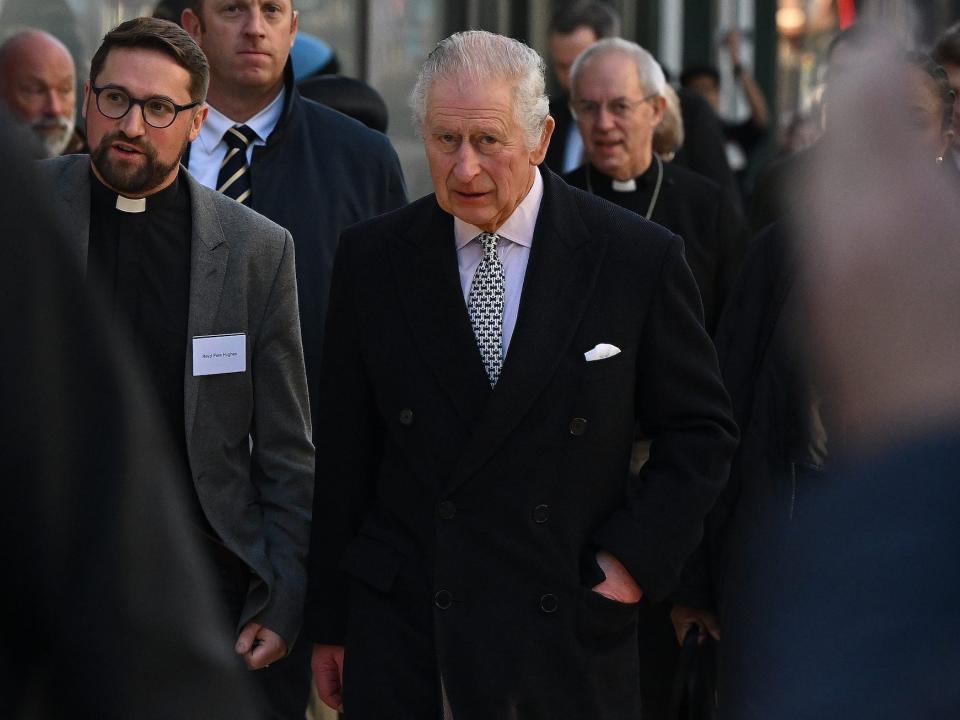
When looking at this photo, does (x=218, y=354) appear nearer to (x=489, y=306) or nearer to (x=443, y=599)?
(x=489, y=306)

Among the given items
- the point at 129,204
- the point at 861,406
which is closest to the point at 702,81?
the point at 129,204

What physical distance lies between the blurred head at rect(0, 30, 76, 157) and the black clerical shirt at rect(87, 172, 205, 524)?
231cm

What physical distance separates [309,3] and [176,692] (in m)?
7.80

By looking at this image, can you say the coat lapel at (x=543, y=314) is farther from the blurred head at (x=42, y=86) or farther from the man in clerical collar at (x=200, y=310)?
the blurred head at (x=42, y=86)

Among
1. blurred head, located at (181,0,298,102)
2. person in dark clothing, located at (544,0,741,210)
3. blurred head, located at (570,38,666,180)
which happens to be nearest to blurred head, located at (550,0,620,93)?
person in dark clothing, located at (544,0,741,210)

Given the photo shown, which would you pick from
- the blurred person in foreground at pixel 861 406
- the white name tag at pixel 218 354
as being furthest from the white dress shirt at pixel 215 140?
the blurred person in foreground at pixel 861 406

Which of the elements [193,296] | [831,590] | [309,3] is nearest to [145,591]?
[831,590]

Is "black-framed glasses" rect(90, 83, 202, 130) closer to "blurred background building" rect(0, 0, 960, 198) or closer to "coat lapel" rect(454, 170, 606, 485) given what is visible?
"coat lapel" rect(454, 170, 606, 485)

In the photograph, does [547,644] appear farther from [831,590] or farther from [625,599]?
[831,590]

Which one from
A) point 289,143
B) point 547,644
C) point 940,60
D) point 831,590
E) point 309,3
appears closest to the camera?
point 831,590

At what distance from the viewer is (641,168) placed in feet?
21.1

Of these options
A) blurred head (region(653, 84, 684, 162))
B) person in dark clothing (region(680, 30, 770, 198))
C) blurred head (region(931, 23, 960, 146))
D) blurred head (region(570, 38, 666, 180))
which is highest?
blurred head (region(931, 23, 960, 146))

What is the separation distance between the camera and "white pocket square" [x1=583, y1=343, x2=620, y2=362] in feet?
13.0

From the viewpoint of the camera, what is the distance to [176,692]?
1.57 metres
